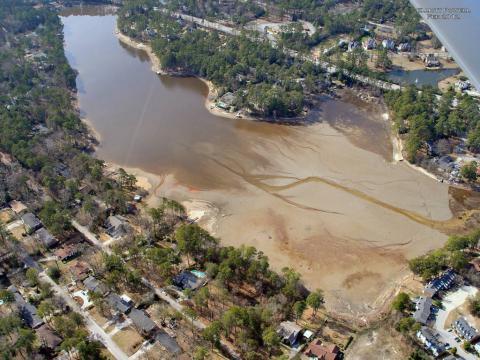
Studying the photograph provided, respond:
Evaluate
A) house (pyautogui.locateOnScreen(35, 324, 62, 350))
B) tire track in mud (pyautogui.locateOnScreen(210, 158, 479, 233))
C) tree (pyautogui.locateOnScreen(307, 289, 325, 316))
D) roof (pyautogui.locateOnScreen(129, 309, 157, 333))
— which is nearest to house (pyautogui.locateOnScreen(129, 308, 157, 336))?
roof (pyautogui.locateOnScreen(129, 309, 157, 333))

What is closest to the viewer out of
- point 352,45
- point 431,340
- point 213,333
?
point 213,333

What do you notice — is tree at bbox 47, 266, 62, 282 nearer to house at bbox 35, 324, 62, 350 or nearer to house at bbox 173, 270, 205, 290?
house at bbox 35, 324, 62, 350

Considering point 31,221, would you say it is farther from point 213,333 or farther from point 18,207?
point 213,333

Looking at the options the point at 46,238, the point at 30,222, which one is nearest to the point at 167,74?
the point at 30,222

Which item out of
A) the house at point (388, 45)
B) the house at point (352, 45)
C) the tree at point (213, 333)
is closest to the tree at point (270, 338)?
the tree at point (213, 333)

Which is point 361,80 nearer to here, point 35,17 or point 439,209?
point 439,209

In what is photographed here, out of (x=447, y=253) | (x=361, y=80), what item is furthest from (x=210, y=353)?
(x=361, y=80)
